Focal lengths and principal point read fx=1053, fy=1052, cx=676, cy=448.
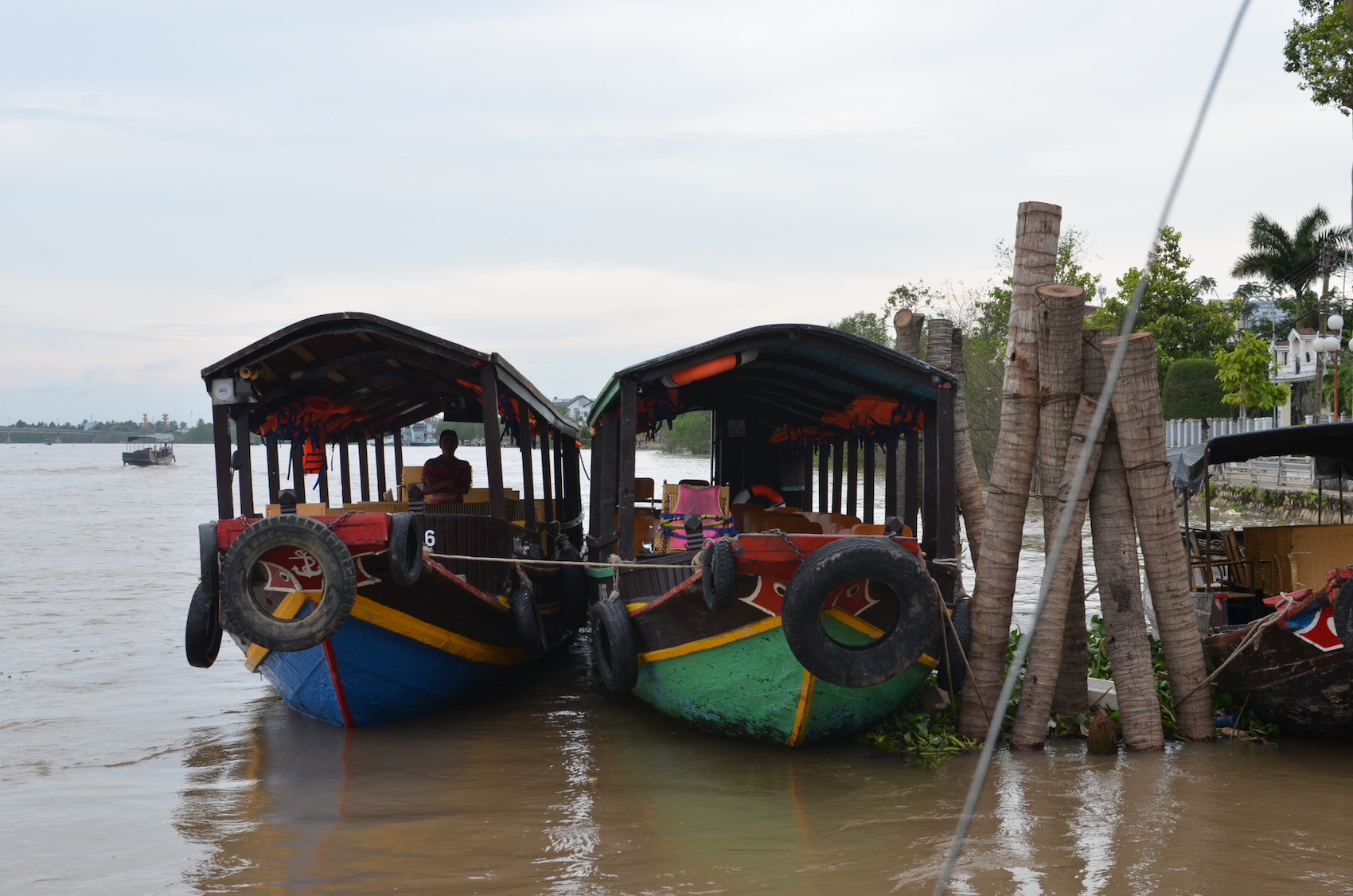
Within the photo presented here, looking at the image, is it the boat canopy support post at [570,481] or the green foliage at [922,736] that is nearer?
the green foliage at [922,736]

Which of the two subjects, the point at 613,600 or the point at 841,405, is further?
the point at 841,405

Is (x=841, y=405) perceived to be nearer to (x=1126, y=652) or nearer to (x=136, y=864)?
(x=1126, y=652)

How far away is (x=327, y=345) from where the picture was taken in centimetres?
734

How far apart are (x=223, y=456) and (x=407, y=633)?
1.99m

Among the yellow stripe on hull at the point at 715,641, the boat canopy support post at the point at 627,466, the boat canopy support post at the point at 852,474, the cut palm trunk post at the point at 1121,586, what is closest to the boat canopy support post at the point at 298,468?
the boat canopy support post at the point at 627,466

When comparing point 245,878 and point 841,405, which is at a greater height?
point 841,405

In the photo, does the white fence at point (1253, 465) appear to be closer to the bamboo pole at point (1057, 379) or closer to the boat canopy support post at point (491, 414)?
the bamboo pole at point (1057, 379)

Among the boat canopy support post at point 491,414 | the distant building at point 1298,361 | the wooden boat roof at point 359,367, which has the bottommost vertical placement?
the boat canopy support post at point 491,414

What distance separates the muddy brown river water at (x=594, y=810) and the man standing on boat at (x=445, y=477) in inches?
63.4

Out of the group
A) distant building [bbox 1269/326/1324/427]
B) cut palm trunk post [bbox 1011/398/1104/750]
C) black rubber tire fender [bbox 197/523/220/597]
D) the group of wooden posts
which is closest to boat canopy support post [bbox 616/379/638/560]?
the group of wooden posts

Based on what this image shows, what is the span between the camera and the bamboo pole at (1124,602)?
5824 millimetres

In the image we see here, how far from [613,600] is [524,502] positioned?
1.99 meters

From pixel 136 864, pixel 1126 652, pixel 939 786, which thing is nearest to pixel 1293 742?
pixel 1126 652

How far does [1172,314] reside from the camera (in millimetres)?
28688
